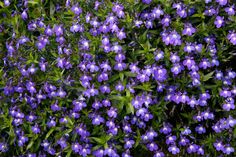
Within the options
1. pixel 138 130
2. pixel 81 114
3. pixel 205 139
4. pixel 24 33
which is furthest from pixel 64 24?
pixel 205 139

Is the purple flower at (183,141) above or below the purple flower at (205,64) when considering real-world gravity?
below

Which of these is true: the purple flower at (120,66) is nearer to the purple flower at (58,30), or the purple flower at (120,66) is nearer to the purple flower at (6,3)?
the purple flower at (58,30)

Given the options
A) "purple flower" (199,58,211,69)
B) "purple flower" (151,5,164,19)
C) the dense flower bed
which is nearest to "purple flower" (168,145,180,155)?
the dense flower bed

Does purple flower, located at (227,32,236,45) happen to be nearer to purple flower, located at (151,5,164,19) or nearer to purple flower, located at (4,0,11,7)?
purple flower, located at (151,5,164,19)

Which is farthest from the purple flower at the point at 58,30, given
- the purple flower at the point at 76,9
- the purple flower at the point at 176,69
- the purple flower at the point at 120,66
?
the purple flower at the point at 176,69

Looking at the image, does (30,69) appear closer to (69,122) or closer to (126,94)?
(69,122)

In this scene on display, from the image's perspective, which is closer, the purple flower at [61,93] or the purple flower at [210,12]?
the purple flower at [210,12]

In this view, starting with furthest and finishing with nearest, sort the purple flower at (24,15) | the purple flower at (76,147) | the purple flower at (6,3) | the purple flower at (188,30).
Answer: the purple flower at (6,3)
the purple flower at (24,15)
the purple flower at (76,147)
the purple flower at (188,30)

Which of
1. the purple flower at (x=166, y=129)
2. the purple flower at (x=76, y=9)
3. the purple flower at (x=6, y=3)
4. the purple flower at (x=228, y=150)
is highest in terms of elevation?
the purple flower at (x=6, y=3)

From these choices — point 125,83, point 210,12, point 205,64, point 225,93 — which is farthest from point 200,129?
point 210,12
